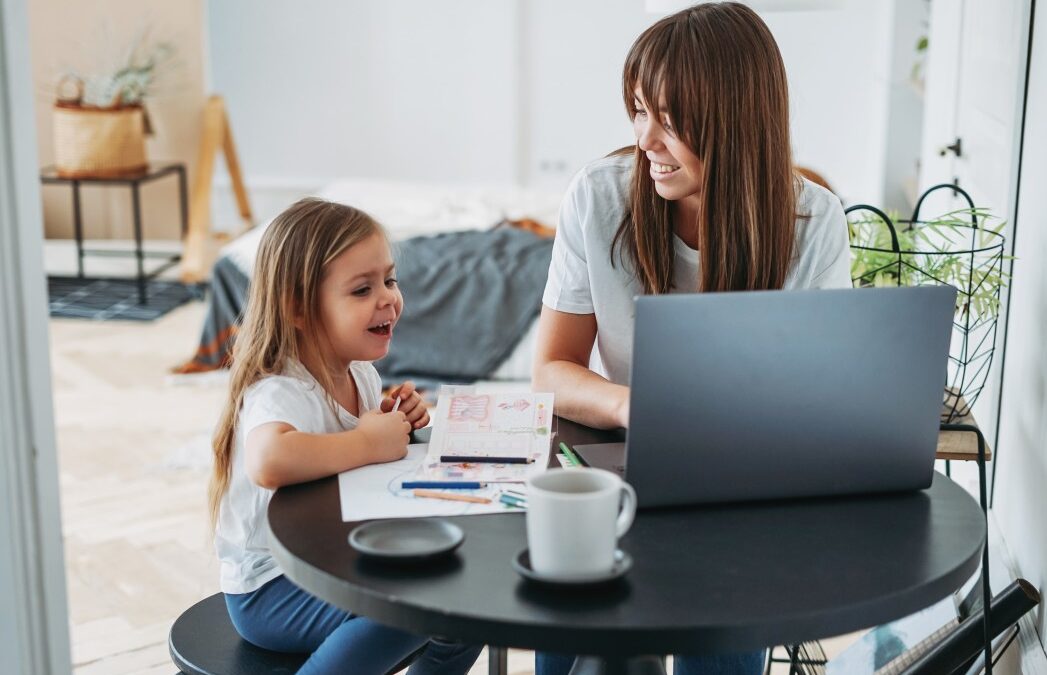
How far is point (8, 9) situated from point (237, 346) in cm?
53

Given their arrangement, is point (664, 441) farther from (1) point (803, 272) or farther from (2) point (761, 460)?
(1) point (803, 272)

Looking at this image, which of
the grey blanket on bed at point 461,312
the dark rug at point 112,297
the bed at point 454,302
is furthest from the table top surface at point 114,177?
the grey blanket on bed at point 461,312

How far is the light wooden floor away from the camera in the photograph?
241 centimetres

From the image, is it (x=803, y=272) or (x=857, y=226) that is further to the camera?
(x=857, y=226)

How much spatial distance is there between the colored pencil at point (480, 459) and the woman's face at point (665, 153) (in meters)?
0.42

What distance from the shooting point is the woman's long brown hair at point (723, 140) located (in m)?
1.46

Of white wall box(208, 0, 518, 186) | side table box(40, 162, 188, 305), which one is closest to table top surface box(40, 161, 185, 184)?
side table box(40, 162, 188, 305)

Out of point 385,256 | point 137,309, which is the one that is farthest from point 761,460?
point 137,309

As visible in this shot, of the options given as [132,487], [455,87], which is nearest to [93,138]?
[455,87]

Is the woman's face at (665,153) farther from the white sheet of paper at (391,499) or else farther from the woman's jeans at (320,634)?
the woman's jeans at (320,634)

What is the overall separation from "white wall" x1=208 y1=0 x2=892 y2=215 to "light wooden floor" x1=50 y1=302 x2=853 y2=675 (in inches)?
68.1

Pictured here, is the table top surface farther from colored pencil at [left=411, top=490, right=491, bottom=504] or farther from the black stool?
colored pencil at [left=411, top=490, right=491, bottom=504]

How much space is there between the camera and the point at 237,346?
1.48 meters

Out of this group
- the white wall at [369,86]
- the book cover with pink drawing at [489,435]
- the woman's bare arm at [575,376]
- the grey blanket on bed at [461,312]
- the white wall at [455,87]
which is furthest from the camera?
the white wall at [369,86]
